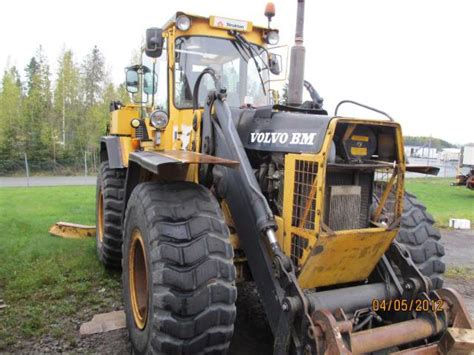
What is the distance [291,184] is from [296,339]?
988 millimetres

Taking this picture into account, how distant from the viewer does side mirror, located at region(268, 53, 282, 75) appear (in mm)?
4877

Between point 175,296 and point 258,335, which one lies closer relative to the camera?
point 175,296

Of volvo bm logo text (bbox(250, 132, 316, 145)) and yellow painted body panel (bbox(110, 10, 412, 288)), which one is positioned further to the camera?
volvo bm logo text (bbox(250, 132, 316, 145))

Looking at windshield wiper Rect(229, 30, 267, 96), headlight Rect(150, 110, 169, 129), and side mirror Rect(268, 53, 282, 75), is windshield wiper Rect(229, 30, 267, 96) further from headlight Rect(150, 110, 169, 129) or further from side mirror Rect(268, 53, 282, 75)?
headlight Rect(150, 110, 169, 129)

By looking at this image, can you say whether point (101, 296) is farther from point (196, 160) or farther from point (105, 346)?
point (196, 160)

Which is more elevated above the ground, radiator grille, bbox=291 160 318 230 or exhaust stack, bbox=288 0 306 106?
exhaust stack, bbox=288 0 306 106

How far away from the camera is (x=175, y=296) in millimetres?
2871

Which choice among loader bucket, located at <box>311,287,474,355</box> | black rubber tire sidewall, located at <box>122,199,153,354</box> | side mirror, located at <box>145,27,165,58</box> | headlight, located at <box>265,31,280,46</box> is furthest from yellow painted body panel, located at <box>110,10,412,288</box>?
headlight, located at <box>265,31,280,46</box>

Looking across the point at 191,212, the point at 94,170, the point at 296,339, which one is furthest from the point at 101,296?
the point at 94,170

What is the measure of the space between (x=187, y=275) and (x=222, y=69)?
2.46 metres

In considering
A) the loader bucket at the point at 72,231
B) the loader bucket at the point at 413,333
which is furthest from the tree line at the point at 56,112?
the loader bucket at the point at 413,333

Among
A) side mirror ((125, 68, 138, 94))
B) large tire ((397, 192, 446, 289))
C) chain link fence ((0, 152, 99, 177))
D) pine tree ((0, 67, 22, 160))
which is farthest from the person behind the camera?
pine tree ((0, 67, 22, 160))

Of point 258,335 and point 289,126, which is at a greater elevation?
point 289,126

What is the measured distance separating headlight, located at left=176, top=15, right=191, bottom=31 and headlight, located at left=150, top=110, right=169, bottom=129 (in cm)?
84
